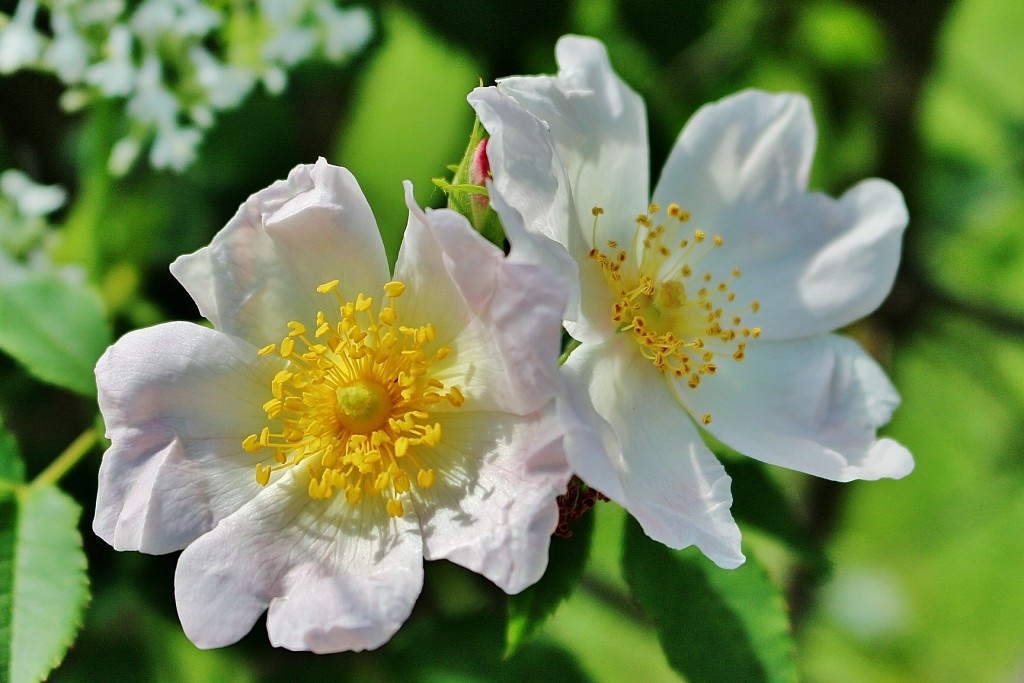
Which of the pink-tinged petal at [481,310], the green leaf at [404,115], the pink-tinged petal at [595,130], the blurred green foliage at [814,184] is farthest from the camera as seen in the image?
the green leaf at [404,115]

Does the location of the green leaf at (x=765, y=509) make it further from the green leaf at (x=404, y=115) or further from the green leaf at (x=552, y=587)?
the green leaf at (x=404, y=115)

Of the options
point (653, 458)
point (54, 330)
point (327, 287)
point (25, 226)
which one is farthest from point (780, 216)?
point (25, 226)

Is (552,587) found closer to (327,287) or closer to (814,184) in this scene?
(327,287)

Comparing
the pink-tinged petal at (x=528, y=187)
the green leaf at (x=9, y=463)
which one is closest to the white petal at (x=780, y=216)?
the pink-tinged petal at (x=528, y=187)

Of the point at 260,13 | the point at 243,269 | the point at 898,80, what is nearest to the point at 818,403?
the point at 243,269

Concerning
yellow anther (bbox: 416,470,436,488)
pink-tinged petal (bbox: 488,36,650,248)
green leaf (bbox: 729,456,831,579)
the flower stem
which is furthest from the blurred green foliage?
pink-tinged petal (bbox: 488,36,650,248)

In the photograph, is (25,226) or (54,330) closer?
(54,330)
